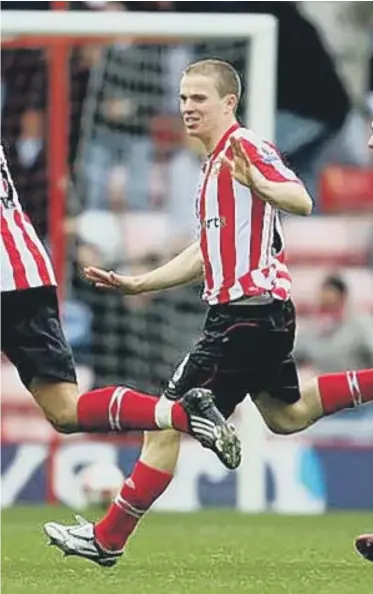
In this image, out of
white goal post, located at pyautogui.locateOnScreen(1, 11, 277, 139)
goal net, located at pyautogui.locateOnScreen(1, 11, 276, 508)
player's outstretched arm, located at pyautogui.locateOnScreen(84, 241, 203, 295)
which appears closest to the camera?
player's outstretched arm, located at pyautogui.locateOnScreen(84, 241, 203, 295)

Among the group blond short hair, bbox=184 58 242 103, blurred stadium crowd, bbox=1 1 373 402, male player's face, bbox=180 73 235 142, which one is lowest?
blurred stadium crowd, bbox=1 1 373 402

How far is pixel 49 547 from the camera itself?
8.42 m

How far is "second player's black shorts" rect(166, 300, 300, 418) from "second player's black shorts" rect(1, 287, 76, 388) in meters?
0.42

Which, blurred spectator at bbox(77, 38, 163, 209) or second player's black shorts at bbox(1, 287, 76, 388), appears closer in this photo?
second player's black shorts at bbox(1, 287, 76, 388)

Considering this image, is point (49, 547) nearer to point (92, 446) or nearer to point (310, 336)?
point (92, 446)

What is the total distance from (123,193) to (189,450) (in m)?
2.84

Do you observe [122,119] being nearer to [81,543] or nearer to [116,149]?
[116,149]

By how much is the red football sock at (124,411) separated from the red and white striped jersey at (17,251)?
0.45 m

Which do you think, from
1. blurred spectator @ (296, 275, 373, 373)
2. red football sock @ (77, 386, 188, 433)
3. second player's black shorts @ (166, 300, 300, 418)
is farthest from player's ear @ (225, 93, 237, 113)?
blurred spectator @ (296, 275, 373, 373)

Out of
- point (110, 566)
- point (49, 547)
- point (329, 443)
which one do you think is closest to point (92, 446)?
point (329, 443)

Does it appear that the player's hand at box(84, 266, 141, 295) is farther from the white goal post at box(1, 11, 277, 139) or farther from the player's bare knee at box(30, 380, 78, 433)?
the white goal post at box(1, 11, 277, 139)

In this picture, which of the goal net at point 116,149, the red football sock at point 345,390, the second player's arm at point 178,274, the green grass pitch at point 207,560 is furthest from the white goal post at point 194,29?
the red football sock at point 345,390

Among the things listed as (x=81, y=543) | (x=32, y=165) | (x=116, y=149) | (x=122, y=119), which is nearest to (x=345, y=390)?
(x=81, y=543)

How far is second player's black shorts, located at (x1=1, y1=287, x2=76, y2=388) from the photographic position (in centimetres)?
729
